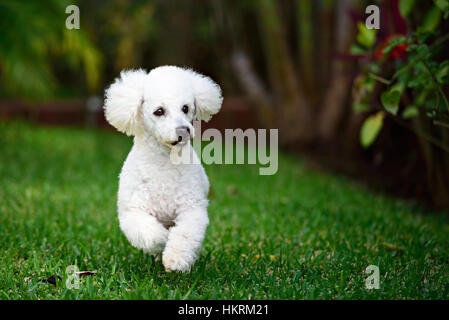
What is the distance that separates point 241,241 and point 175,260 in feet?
4.42

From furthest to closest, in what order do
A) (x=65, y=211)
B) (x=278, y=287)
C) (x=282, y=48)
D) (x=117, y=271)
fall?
(x=282, y=48) < (x=65, y=211) < (x=117, y=271) < (x=278, y=287)

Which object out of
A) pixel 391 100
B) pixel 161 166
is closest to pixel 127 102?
pixel 161 166

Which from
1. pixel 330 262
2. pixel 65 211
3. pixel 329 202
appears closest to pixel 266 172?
pixel 329 202

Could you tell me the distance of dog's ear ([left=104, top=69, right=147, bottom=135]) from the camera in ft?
10.2

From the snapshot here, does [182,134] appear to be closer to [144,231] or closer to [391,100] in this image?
[144,231]

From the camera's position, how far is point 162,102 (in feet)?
9.82

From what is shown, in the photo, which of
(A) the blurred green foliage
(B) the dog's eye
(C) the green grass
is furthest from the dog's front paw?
(A) the blurred green foliage

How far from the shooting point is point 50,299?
9.16ft

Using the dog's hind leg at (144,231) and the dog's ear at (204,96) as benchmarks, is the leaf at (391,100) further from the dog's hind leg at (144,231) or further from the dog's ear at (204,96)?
the dog's hind leg at (144,231)

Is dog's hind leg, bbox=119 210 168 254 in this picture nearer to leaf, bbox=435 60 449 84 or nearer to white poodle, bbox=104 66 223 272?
white poodle, bbox=104 66 223 272

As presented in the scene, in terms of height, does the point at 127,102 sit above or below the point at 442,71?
below

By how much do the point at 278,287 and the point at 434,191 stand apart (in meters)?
3.08

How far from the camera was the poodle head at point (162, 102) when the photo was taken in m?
2.96
